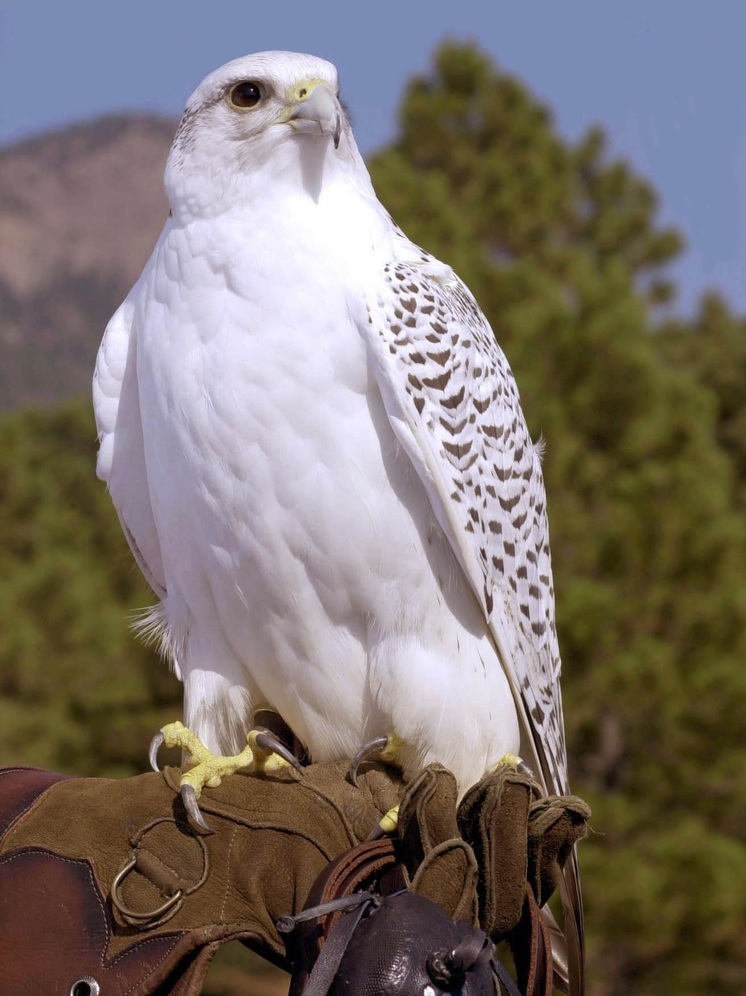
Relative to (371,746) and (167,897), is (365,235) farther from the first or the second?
(167,897)

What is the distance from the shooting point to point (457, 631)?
2.82m

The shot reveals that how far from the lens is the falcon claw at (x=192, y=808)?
253 cm

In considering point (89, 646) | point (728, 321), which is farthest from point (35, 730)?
point (728, 321)

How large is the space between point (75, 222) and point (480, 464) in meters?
73.2

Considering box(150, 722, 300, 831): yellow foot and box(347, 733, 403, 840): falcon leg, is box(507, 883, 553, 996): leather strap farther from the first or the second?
box(150, 722, 300, 831): yellow foot

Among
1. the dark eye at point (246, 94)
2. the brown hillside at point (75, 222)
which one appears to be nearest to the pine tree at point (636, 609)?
the dark eye at point (246, 94)

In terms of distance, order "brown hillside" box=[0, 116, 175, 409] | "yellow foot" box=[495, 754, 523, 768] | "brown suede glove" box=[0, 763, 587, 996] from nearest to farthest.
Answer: "brown suede glove" box=[0, 763, 587, 996], "yellow foot" box=[495, 754, 523, 768], "brown hillside" box=[0, 116, 175, 409]

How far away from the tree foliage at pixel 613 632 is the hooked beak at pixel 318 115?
5.30 m

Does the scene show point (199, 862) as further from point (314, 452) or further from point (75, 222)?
point (75, 222)

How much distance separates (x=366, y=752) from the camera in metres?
2.81

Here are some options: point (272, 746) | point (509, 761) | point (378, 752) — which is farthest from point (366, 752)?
point (509, 761)

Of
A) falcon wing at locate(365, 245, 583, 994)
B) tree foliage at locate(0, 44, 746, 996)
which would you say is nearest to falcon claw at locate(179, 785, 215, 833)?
falcon wing at locate(365, 245, 583, 994)

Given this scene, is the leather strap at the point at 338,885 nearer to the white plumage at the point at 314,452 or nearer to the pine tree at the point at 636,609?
the white plumage at the point at 314,452

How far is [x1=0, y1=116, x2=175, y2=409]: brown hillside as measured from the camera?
222ft
